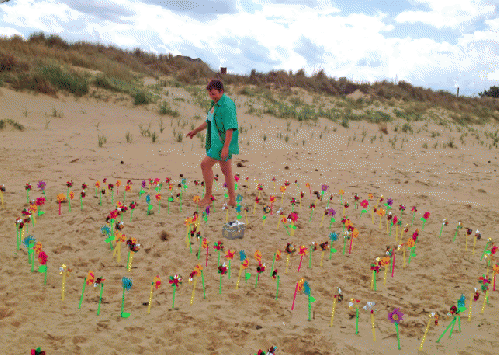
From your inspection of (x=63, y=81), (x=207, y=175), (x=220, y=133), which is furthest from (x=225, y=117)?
(x=63, y=81)

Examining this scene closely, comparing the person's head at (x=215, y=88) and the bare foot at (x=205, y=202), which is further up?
the person's head at (x=215, y=88)

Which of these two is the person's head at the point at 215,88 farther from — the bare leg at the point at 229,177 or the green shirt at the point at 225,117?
the bare leg at the point at 229,177

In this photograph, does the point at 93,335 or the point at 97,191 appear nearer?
the point at 93,335

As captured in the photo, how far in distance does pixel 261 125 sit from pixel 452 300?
9.19 metres

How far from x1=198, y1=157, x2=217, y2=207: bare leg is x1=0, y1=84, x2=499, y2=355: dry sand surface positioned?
0.19 meters

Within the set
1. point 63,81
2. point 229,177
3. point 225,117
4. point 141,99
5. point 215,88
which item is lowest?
point 229,177

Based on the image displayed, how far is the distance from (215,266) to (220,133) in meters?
1.87

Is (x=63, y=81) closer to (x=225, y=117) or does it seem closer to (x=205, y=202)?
(x=205, y=202)

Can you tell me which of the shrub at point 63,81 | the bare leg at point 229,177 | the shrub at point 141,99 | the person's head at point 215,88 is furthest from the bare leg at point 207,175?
the shrub at point 63,81

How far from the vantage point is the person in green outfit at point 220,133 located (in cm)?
440

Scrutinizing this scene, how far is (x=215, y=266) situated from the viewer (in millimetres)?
3371

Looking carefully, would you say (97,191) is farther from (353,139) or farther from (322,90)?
(322,90)

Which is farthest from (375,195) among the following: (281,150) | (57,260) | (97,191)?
(57,260)

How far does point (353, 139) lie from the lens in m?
11.2
